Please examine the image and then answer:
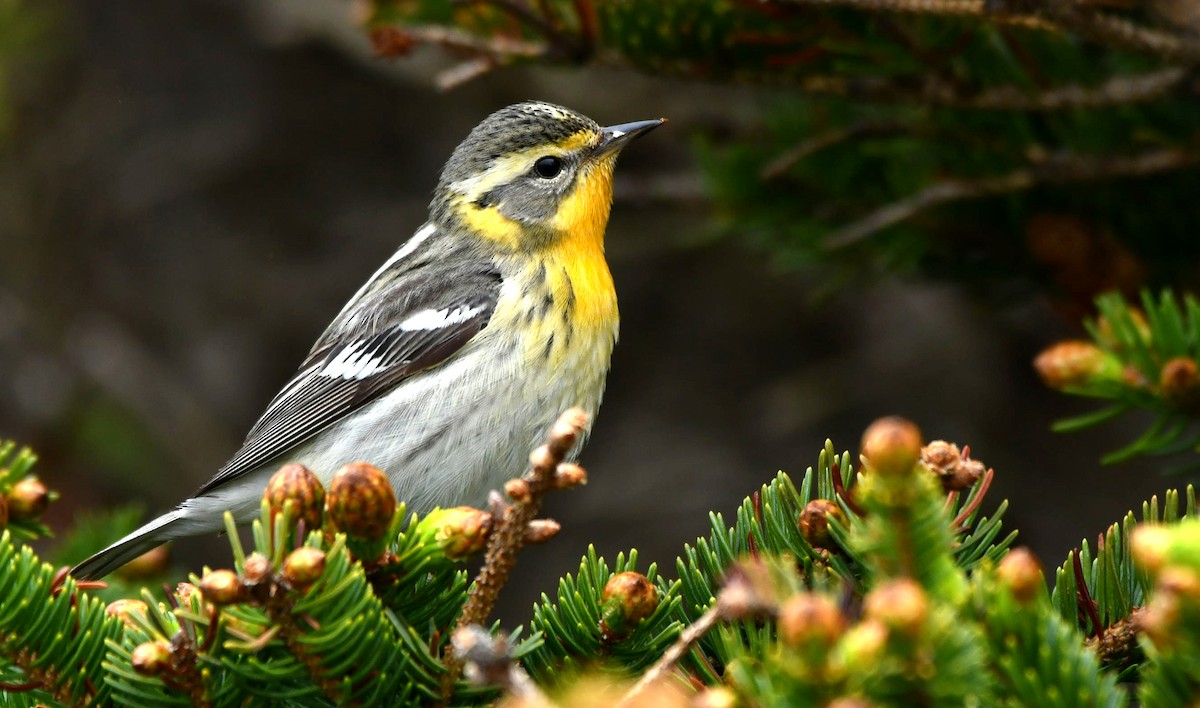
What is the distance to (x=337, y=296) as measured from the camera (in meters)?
7.18

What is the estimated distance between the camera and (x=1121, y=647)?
1.99 metres

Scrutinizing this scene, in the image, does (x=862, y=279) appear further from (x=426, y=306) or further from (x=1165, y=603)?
(x=1165, y=603)

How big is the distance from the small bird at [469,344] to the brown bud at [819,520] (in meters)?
1.85

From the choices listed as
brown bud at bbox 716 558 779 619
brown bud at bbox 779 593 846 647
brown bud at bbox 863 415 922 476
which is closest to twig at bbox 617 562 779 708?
brown bud at bbox 716 558 779 619

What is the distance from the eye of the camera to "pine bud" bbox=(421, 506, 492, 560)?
2.03m

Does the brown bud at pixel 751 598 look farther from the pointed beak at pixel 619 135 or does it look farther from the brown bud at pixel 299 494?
the pointed beak at pixel 619 135

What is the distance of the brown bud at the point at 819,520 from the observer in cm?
218

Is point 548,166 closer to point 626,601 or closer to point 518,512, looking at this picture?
point 626,601

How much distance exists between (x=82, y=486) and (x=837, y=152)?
12.6ft

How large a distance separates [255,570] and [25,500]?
4.56 feet

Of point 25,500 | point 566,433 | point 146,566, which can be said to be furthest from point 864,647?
point 146,566

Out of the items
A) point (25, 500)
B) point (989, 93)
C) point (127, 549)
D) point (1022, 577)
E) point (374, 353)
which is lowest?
point (127, 549)

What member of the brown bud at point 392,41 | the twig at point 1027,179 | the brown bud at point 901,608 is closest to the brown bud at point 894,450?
the brown bud at point 901,608

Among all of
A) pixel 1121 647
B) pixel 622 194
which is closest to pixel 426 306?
pixel 622 194
